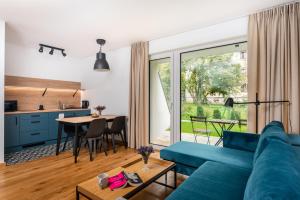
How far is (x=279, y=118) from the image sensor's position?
2.54 metres

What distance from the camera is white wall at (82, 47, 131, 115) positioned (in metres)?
4.54

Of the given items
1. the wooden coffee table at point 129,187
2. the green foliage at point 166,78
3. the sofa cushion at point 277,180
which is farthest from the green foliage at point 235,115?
the sofa cushion at point 277,180

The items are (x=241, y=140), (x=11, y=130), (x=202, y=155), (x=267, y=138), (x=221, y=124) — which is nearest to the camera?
(x=267, y=138)

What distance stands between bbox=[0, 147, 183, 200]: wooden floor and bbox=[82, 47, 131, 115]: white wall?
152 centimetres

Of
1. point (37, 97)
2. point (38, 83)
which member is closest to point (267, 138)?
point (38, 83)

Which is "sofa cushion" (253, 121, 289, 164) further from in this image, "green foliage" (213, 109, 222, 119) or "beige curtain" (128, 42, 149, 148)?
"beige curtain" (128, 42, 149, 148)

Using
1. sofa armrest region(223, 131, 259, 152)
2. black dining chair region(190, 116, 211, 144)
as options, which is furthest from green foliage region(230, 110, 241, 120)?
sofa armrest region(223, 131, 259, 152)

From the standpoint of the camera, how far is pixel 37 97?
478cm

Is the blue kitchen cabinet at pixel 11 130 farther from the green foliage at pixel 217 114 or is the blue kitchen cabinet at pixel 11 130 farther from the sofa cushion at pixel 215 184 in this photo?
the green foliage at pixel 217 114

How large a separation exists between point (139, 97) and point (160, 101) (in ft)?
1.71

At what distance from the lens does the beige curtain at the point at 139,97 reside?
4.02 meters

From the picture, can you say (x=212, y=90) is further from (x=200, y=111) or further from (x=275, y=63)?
(x=275, y=63)

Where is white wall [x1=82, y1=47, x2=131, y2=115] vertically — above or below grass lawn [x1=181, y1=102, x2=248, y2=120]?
above

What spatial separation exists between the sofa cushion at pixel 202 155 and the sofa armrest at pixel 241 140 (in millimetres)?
97
